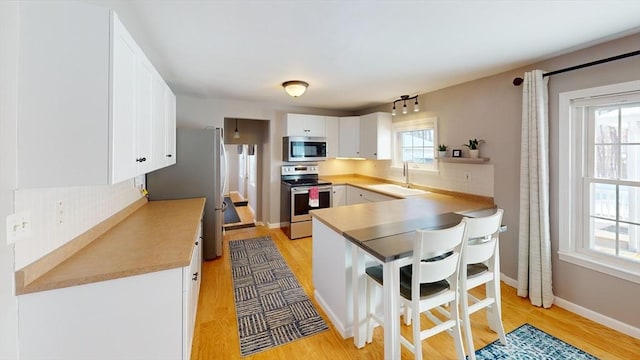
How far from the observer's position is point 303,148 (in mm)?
4656

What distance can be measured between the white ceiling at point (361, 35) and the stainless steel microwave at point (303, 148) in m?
1.52

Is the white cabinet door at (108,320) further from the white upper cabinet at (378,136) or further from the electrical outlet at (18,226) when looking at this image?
the white upper cabinet at (378,136)

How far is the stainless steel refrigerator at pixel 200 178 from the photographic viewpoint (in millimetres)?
3216

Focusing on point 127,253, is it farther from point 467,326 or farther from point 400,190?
point 400,190

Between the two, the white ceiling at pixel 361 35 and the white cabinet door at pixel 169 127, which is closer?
the white ceiling at pixel 361 35

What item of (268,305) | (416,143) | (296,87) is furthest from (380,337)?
(416,143)

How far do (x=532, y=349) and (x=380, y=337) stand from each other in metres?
1.08

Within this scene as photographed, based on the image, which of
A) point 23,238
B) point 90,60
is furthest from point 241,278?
point 90,60

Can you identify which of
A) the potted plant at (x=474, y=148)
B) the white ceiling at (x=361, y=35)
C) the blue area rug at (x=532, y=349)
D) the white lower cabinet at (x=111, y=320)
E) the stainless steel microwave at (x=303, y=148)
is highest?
the white ceiling at (x=361, y=35)

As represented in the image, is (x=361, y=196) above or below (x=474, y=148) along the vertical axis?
below

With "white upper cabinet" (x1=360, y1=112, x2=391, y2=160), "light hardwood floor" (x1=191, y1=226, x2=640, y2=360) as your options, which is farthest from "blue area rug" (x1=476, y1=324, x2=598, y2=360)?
"white upper cabinet" (x1=360, y1=112, x2=391, y2=160)

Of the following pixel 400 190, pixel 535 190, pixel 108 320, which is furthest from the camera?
pixel 400 190

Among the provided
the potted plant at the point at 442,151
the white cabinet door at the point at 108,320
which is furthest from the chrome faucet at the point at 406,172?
the white cabinet door at the point at 108,320

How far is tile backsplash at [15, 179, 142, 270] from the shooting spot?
115 centimetres
